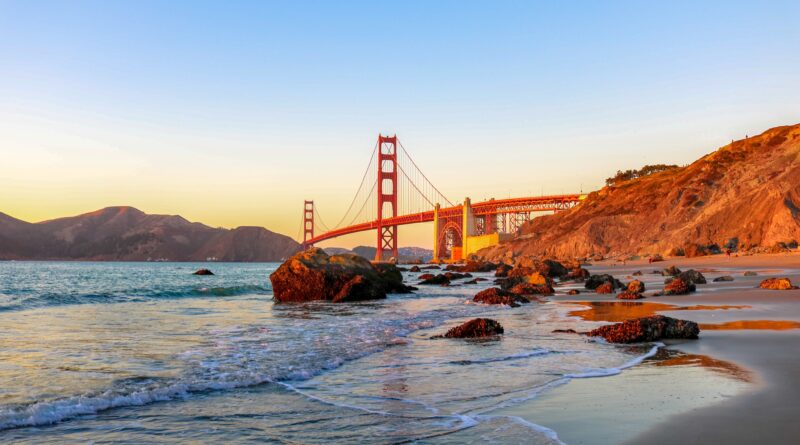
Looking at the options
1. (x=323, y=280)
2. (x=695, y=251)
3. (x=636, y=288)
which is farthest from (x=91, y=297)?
(x=695, y=251)

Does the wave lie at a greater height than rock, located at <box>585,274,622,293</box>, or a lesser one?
lesser

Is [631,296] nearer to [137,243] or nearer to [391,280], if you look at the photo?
[391,280]

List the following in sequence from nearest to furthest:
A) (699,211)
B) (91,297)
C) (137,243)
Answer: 1. (91,297)
2. (699,211)
3. (137,243)

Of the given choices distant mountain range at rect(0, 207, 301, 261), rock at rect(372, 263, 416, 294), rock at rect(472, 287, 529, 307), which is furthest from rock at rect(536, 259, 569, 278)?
distant mountain range at rect(0, 207, 301, 261)

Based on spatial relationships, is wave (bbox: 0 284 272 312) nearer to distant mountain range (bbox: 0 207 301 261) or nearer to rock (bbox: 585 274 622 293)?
rock (bbox: 585 274 622 293)

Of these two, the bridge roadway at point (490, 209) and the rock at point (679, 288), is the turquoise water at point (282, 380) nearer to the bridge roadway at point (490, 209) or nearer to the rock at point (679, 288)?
the rock at point (679, 288)

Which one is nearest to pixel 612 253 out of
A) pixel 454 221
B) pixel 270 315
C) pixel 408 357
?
pixel 454 221
